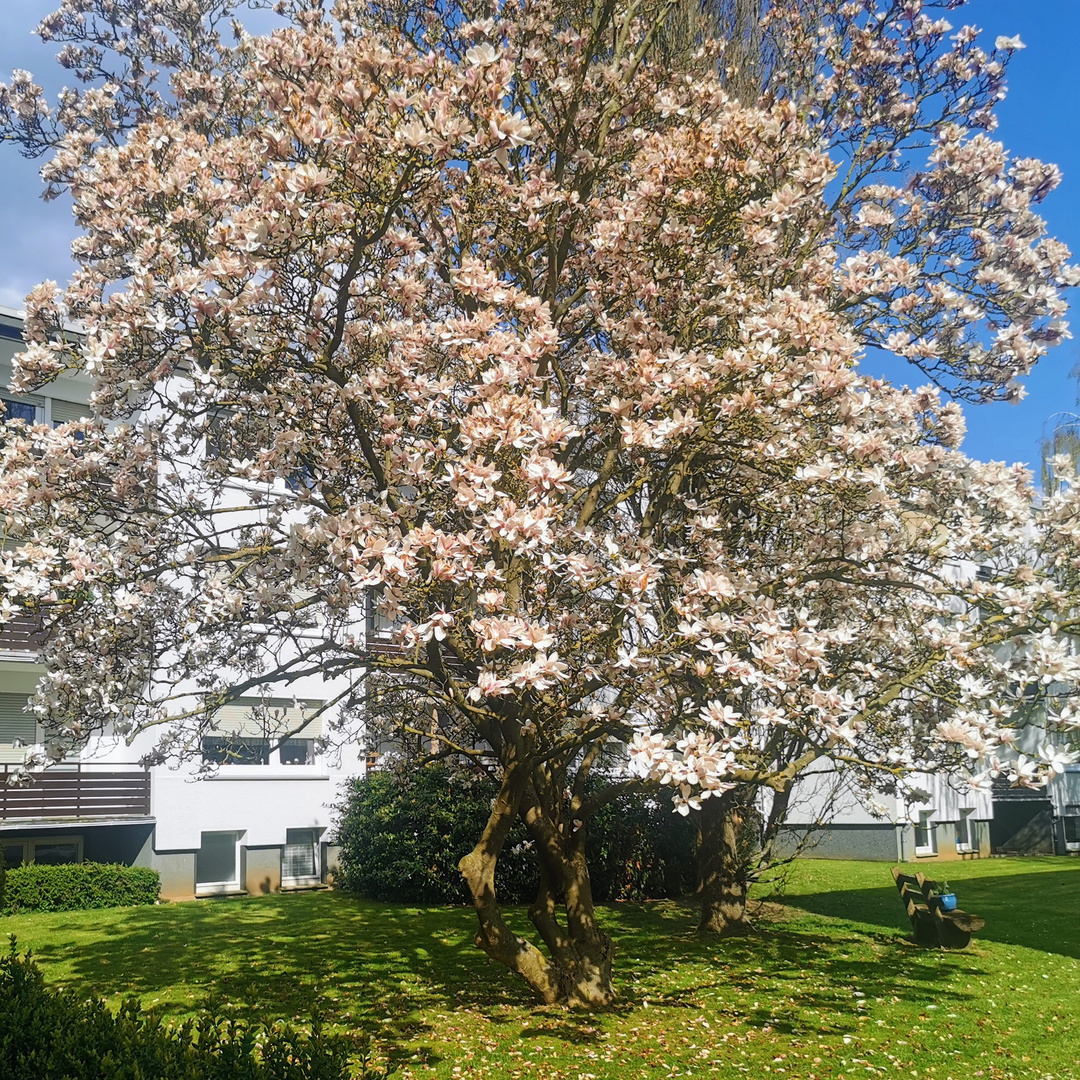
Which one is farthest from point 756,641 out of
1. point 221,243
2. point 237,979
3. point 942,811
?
point 942,811

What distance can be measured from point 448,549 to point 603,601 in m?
3.76

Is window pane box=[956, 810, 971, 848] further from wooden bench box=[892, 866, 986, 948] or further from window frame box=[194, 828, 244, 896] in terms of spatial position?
window frame box=[194, 828, 244, 896]

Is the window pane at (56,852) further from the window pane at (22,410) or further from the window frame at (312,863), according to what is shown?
the window pane at (22,410)

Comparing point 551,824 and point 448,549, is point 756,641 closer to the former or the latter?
point 448,549

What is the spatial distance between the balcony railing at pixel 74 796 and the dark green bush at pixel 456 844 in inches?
188

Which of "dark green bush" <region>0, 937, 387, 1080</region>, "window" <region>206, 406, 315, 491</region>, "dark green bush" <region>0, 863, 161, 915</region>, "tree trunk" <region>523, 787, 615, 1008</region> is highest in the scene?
"window" <region>206, 406, 315, 491</region>

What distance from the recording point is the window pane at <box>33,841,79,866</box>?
21.5 m

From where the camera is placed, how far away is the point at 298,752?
2462 cm

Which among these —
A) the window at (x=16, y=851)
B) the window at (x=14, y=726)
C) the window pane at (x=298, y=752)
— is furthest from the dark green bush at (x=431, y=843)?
the window at (x=14, y=726)

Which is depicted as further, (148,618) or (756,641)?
(148,618)

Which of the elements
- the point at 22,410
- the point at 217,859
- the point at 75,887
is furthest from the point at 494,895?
the point at 22,410

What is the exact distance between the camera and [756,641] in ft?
28.4

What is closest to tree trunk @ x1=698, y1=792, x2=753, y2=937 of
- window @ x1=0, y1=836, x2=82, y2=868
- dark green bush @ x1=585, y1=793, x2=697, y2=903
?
dark green bush @ x1=585, y1=793, x2=697, y2=903

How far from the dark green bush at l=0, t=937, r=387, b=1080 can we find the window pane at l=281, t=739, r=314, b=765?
1903 centimetres
